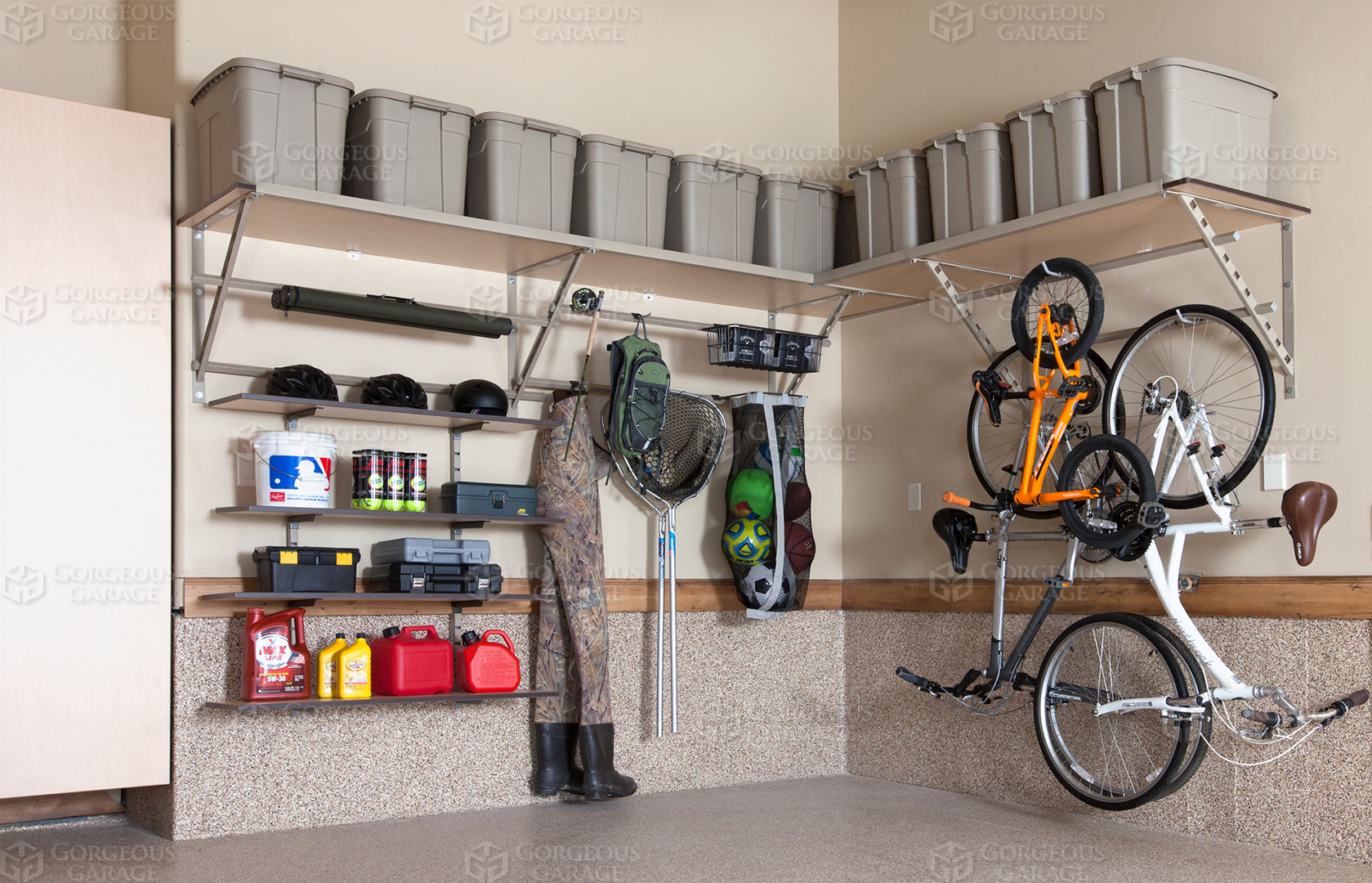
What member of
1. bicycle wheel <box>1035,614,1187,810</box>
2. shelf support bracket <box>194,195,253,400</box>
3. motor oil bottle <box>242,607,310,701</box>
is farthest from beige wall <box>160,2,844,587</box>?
bicycle wheel <box>1035,614,1187,810</box>

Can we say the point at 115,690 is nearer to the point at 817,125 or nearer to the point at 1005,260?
the point at 1005,260

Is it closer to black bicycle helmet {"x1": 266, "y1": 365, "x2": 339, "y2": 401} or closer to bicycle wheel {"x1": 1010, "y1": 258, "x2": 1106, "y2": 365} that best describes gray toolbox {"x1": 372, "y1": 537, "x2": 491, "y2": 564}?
black bicycle helmet {"x1": 266, "y1": 365, "x2": 339, "y2": 401}

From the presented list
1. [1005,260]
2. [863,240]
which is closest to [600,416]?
[863,240]

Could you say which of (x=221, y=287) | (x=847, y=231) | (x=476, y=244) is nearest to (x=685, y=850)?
(x=476, y=244)

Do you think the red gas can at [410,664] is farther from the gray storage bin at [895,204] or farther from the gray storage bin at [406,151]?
the gray storage bin at [895,204]

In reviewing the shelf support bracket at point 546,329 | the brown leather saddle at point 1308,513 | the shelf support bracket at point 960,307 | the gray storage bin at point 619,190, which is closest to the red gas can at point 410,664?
the shelf support bracket at point 546,329

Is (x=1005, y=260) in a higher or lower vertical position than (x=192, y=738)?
higher

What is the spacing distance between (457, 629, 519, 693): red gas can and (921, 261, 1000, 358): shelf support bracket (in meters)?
2.03

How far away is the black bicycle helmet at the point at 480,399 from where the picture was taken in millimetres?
4023

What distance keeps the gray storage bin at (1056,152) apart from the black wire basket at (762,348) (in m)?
1.01

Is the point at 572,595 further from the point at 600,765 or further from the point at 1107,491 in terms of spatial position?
the point at 1107,491

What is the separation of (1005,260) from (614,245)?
4.67ft

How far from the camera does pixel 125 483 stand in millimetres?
3672

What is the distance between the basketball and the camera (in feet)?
15.3
